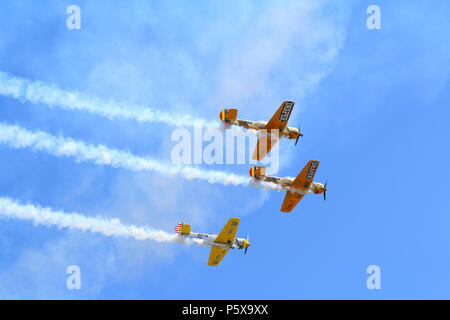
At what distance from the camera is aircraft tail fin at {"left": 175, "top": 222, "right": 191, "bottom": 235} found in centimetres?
5450

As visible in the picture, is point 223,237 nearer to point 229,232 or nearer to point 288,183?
point 229,232

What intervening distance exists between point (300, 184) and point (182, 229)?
11170mm

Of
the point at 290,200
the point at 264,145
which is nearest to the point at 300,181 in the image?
the point at 290,200

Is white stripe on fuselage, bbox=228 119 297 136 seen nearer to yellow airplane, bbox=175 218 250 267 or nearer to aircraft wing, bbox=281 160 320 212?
aircraft wing, bbox=281 160 320 212

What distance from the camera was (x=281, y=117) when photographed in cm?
5688

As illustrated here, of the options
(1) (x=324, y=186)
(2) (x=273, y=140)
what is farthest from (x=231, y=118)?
(1) (x=324, y=186)

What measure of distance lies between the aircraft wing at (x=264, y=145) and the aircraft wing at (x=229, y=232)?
28.4ft

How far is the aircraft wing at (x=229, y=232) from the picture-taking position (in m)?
54.4

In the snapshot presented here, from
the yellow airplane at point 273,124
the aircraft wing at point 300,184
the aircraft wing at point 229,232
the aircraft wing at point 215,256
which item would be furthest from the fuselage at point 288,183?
the aircraft wing at point 215,256

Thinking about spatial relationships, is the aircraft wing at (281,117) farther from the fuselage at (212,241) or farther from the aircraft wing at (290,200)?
the fuselage at (212,241)
